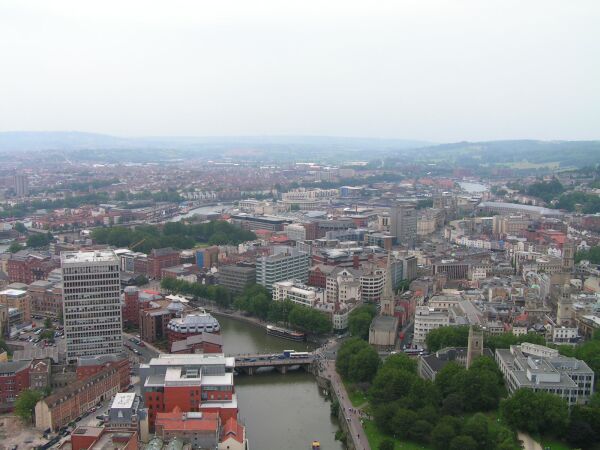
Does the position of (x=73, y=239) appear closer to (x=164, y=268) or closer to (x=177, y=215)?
(x=164, y=268)

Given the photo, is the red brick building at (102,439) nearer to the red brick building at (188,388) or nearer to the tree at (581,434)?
the red brick building at (188,388)

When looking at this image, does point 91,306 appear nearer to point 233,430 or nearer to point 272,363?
point 272,363

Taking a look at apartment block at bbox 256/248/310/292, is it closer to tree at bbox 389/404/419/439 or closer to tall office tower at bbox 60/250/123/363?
tall office tower at bbox 60/250/123/363

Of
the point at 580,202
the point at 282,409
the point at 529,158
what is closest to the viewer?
the point at 282,409

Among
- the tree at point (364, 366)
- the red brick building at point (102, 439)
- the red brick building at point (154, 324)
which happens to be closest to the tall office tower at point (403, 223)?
the red brick building at point (154, 324)

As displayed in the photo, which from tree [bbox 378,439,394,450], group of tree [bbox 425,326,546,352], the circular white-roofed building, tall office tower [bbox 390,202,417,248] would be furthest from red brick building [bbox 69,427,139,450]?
tall office tower [bbox 390,202,417,248]

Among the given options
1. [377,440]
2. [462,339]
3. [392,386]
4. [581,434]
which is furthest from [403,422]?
[462,339]
